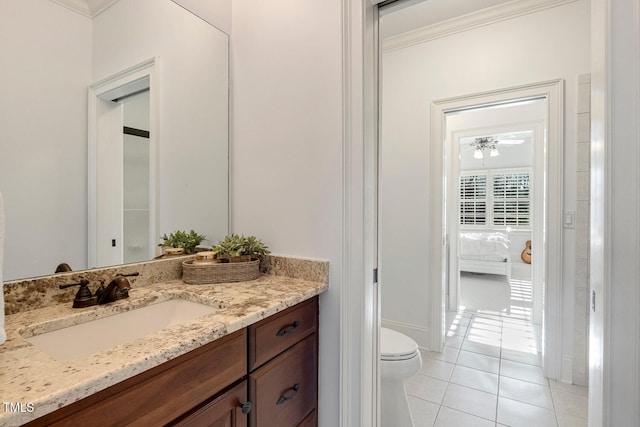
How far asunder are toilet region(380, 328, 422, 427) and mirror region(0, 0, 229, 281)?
3.58ft

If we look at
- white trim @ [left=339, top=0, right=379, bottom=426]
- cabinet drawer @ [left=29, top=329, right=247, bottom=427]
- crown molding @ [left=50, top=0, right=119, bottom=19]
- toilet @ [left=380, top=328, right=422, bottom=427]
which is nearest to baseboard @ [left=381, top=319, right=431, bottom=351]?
toilet @ [left=380, top=328, right=422, bottom=427]

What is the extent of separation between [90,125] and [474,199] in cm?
671

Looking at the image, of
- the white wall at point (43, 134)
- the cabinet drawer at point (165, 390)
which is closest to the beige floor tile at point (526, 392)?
the cabinet drawer at point (165, 390)

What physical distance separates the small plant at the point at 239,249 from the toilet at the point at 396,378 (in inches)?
33.7

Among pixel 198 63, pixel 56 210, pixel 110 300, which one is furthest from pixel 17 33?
pixel 110 300

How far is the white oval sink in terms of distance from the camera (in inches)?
33.0

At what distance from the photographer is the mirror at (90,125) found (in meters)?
0.92

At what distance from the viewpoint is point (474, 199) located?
639 cm

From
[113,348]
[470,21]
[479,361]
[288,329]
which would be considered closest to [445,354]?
[479,361]

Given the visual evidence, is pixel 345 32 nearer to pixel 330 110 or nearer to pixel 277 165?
pixel 330 110

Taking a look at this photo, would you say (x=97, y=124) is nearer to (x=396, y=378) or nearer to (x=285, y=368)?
(x=285, y=368)

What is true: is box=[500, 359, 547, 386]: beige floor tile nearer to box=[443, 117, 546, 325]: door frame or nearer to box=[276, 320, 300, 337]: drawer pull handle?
box=[443, 117, 546, 325]: door frame

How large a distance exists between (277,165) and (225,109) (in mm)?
450

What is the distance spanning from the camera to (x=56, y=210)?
1.01 meters
